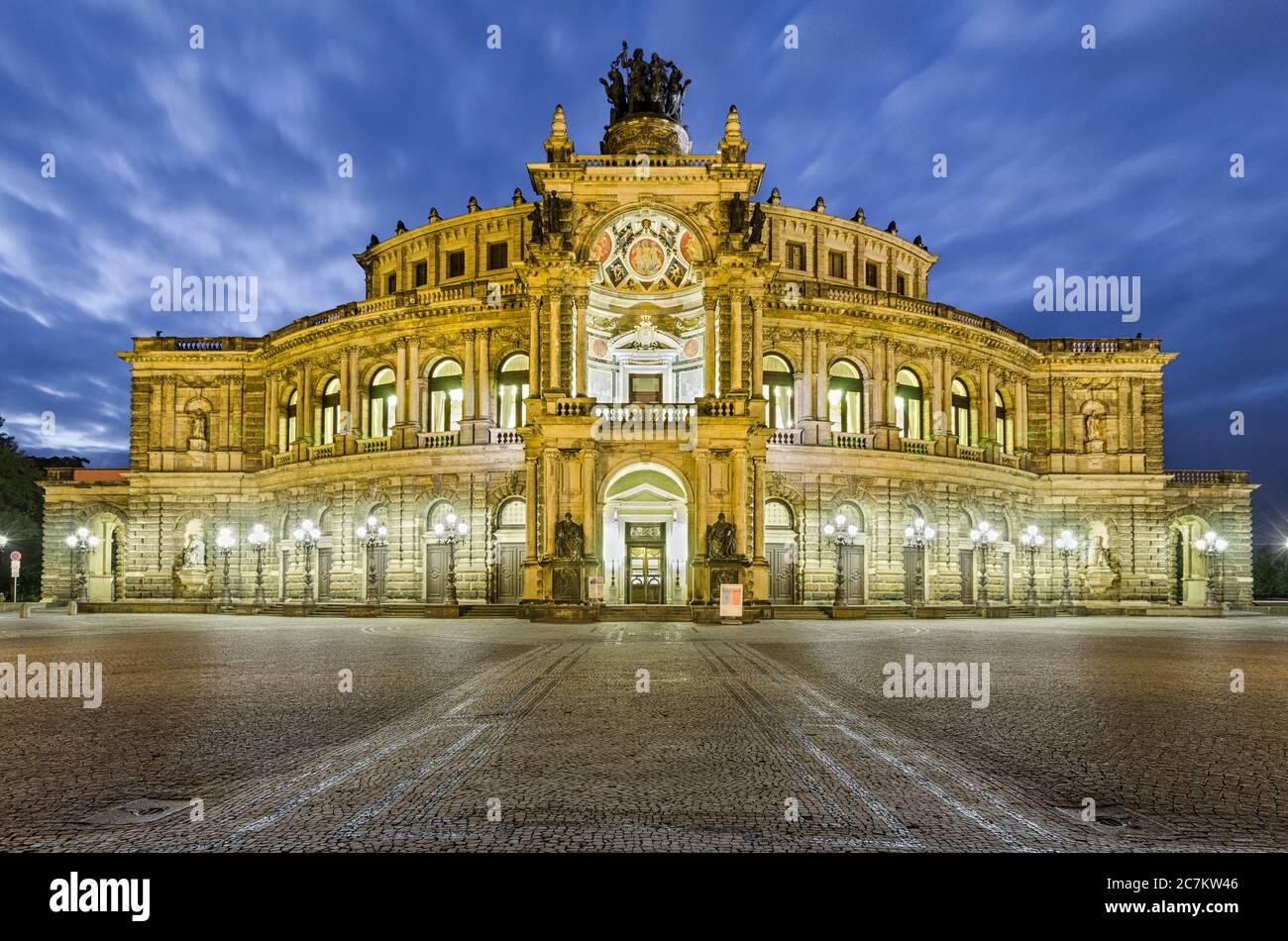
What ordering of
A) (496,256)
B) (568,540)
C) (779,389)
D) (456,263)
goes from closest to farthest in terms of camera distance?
(568,540), (779,389), (496,256), (456,263)

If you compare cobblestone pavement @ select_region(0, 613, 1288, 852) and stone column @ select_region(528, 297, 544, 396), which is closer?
cobblestone pavement @ select_region(0, 613, 1288, 852)

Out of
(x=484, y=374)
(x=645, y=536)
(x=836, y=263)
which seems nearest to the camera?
(x=645, y=536)

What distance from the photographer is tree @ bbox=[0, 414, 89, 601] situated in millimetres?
66125

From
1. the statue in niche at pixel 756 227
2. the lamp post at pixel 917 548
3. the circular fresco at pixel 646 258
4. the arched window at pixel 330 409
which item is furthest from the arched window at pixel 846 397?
A: the arched window at pixel 330 409

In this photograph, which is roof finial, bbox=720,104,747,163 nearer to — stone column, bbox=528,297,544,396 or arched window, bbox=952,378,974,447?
stone column, bbox=528,297,544,396

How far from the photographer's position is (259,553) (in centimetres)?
4756

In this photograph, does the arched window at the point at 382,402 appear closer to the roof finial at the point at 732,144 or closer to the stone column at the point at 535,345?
the stone column at the point at 535,345

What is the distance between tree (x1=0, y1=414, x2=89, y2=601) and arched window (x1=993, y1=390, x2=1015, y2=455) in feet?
200

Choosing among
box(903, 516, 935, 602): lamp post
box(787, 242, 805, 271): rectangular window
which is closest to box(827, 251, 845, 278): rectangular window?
box(787, 242, 805, 271): rectangular window

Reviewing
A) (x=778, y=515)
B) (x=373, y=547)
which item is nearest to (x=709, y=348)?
(x=778, y=515)

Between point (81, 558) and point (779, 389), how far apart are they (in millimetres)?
39973

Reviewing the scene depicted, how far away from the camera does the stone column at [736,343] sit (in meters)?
37.5
